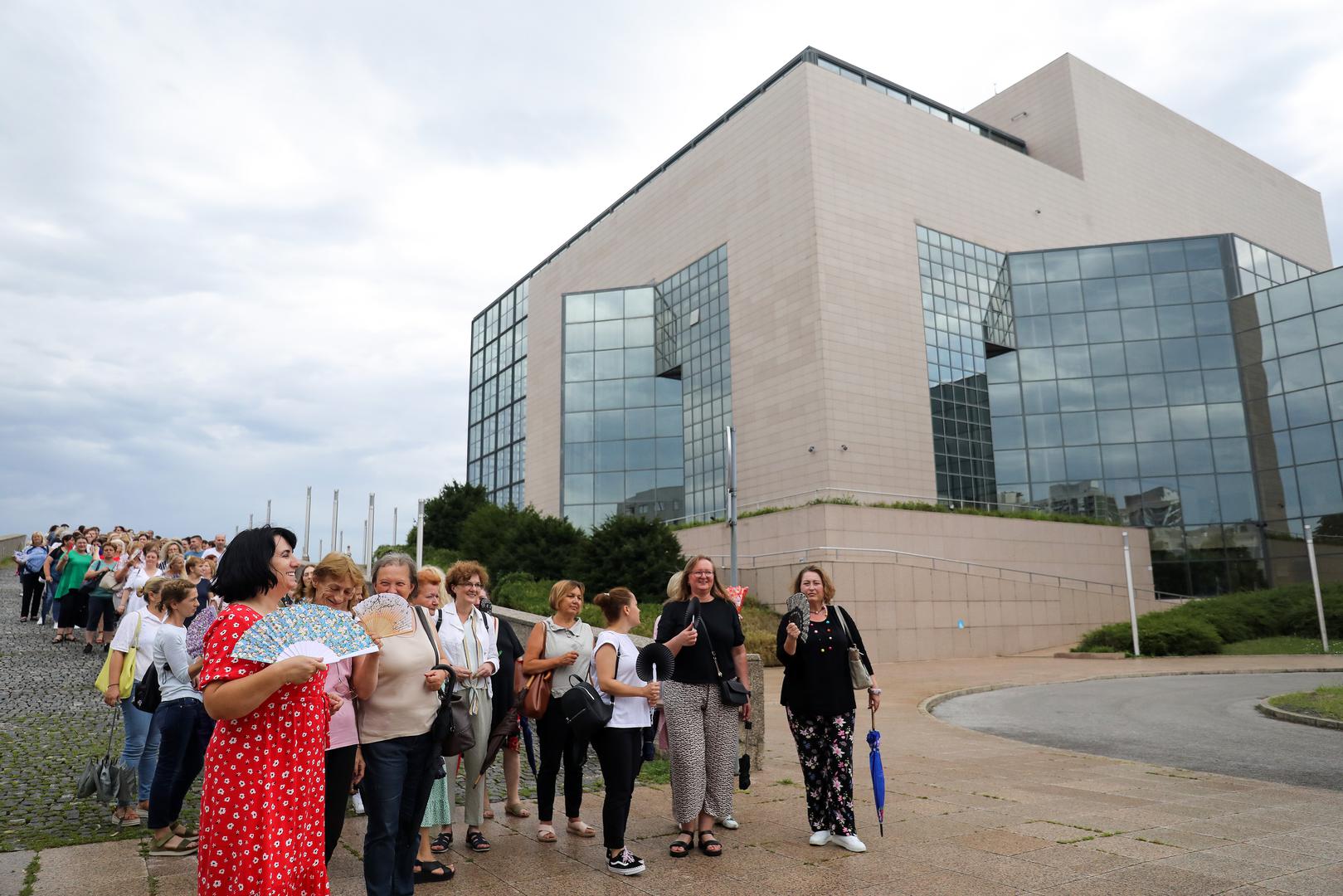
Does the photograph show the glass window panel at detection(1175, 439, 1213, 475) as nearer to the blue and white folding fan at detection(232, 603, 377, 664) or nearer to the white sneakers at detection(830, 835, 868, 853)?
the white sneakers at detection(830, 835, 868, 853)

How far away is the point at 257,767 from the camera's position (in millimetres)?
2992

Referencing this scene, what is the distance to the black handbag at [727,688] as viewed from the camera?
582 centimetres

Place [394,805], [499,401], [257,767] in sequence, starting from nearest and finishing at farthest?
[257,767] < [394,805] < [499,401]

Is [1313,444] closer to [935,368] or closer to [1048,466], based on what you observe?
[1048,466]

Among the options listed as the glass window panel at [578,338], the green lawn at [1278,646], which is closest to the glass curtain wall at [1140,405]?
the green lawn at [1278,646]

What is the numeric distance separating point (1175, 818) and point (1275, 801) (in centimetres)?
141

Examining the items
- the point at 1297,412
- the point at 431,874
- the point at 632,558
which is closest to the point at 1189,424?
the point at 1297,412

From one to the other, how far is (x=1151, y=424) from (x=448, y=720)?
120 ft

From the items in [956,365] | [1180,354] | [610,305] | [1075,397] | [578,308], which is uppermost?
[578,308]

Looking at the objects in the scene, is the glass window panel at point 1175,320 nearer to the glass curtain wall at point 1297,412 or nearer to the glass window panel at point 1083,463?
the glass curtain wall at point 1297,412

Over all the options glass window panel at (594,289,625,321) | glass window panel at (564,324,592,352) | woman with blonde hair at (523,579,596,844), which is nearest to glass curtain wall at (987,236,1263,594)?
glass window panel at (594,289,625,321)

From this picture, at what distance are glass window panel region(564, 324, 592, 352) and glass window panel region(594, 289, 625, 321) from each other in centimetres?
78

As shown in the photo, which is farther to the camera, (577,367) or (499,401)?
(499,401)

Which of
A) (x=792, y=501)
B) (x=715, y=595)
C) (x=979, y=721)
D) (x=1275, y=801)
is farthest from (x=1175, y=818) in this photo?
(x=792, y=501)
